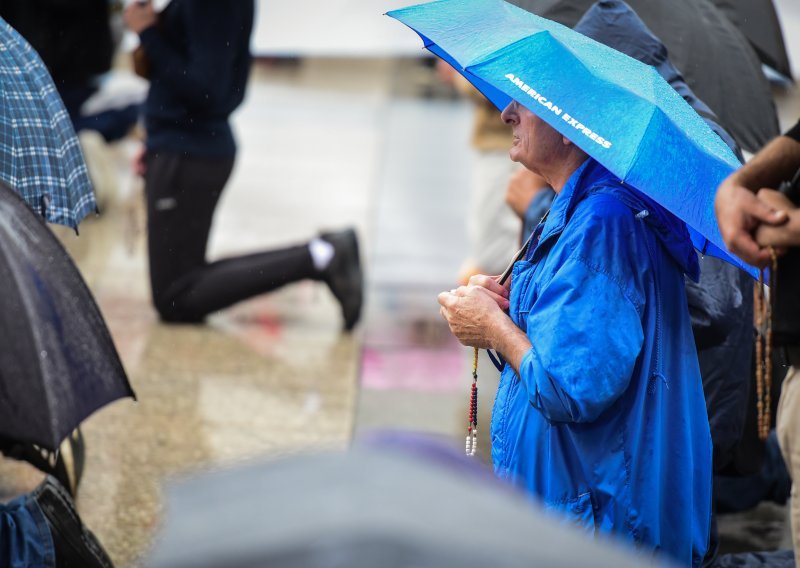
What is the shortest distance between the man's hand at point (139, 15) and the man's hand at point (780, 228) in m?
4.05

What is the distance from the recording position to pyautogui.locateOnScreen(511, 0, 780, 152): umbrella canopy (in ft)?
16.1

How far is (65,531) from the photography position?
3715mm

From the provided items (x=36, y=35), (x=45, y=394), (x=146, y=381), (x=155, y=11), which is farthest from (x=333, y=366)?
(x=45, y=394)

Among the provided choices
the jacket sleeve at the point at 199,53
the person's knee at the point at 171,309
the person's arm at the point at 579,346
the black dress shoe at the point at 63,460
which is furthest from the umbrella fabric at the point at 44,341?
the person's knee at the point at 171,309

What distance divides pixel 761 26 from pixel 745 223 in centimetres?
318

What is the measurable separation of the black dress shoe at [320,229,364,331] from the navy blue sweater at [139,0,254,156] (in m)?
0.83

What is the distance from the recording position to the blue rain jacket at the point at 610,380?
117 inches

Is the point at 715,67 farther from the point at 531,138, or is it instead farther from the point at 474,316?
the point at 474,316

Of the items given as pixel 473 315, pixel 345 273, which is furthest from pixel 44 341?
pixel 345 273

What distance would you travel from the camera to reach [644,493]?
3.09 m

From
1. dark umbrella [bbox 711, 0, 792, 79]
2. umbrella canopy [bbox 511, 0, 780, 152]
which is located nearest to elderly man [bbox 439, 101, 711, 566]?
umbrella canopy [bbox 511, 0, 780, 152]

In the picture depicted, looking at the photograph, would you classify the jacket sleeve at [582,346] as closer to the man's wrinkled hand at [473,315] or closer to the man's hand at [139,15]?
the man's wrinkled hand at [473,315]

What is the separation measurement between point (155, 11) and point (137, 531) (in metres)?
2.76

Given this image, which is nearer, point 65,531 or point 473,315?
point 473,315
